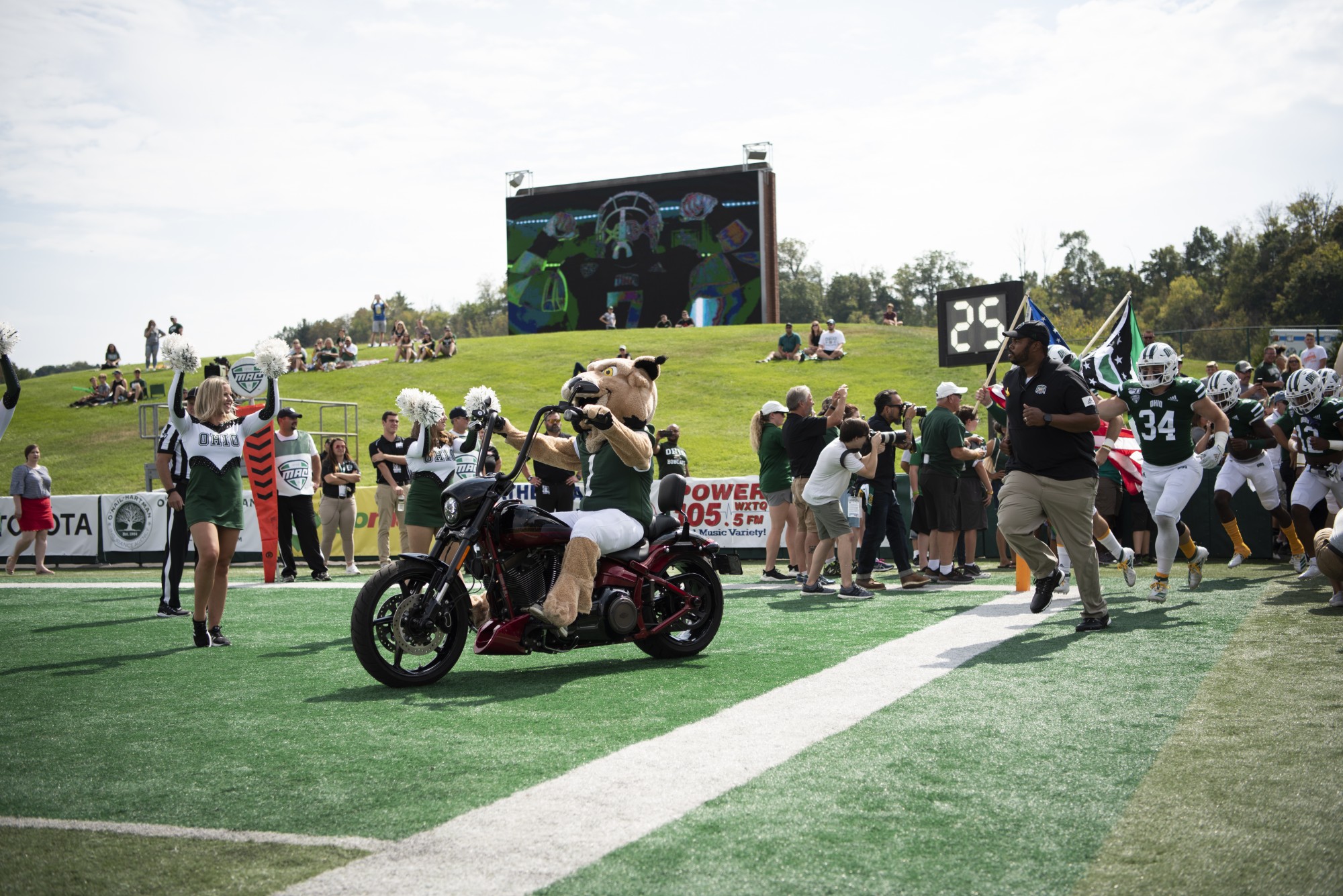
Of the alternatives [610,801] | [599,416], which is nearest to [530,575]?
[599,416]

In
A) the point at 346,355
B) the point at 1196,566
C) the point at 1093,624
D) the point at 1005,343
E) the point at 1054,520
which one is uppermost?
the point at 346,355

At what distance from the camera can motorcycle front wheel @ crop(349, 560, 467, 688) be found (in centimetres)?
571

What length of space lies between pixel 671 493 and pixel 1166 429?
14.7 ft

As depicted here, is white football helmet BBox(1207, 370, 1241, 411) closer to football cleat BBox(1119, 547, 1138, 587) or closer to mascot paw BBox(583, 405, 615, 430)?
football cleat BBox(1119, 547, 1138, 587)

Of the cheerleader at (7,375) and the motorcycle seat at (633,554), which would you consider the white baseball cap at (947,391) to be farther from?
the cheerleader at (7,375)

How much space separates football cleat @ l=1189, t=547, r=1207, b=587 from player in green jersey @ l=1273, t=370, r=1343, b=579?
0.83 metres

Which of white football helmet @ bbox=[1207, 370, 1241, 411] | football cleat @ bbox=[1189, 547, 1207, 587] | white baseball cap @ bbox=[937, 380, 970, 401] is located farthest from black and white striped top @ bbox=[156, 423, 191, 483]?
white football helmet @ bbox=[1207, 370, 1241, 411]

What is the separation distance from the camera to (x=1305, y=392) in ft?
31.5

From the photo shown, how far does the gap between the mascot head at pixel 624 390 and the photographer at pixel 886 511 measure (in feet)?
14.4

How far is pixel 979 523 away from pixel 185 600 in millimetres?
8521

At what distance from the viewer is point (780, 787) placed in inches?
147

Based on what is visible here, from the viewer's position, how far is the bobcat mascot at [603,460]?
20.0ft

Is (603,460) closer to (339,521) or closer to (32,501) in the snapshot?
(339,521)

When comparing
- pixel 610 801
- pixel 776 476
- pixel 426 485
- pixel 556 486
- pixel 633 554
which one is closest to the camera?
pixel 610 801
